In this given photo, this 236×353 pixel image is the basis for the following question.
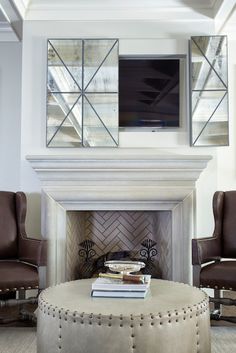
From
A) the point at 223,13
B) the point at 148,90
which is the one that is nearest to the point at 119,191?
the point at 148,90

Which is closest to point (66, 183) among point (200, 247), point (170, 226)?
point (170, 226)

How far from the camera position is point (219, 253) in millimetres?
2951

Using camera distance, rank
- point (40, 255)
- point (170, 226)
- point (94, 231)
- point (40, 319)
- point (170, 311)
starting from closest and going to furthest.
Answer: point (170, 311) → point (40, 319) → point (40, 255) → point (170, 226) → point (94, 231)

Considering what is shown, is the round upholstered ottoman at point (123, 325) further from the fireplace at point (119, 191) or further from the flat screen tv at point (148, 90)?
the flat screen tv at point (148, 90)

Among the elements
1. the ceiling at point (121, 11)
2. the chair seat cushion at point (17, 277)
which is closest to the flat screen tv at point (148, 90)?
the ceiling at point (121, 11)

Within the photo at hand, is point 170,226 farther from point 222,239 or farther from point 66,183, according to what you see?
point 66,183

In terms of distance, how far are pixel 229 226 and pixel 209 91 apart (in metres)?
1.12

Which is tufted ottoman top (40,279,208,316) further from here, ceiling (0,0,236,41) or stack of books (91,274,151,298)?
ceiling (0,0,236,41)

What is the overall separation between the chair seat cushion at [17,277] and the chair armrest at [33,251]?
3.4 inches

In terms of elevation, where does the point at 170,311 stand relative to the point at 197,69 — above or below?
below

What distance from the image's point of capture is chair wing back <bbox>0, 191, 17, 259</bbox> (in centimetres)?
302

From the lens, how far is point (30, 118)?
133 inches

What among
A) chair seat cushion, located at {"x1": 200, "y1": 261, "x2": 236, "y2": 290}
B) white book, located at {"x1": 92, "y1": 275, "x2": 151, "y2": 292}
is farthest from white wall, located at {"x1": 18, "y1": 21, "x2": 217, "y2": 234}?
white book, located at {"x1": 92, "y1": 275, "x2": 151, "y2": 292}

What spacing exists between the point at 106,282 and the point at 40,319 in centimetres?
33
